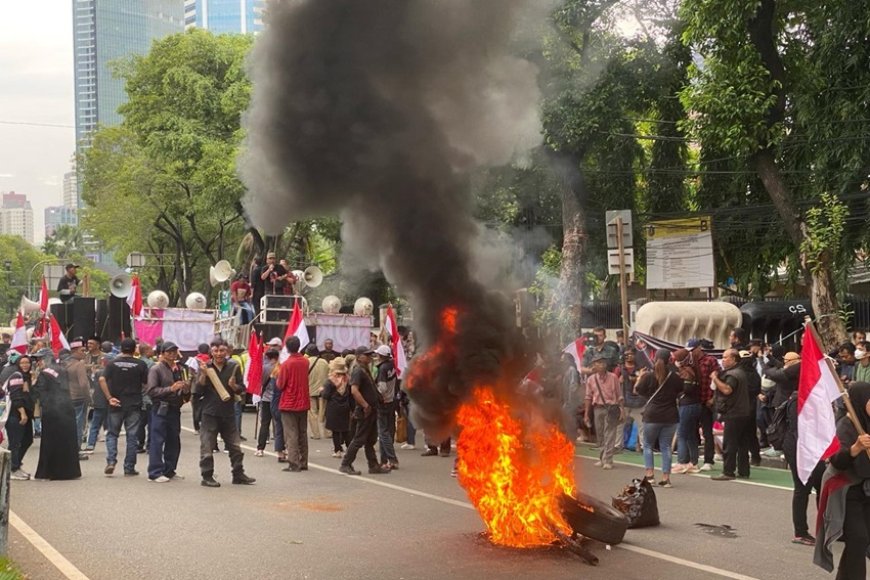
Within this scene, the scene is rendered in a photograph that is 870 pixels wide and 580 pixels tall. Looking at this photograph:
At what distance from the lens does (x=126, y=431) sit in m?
13.9

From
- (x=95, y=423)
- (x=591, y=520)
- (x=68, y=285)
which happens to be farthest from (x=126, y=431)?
(x=68, y=285)

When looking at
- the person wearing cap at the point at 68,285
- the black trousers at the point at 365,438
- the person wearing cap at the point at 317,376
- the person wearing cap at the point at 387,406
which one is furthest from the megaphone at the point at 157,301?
the black trousers at the point at 365,438

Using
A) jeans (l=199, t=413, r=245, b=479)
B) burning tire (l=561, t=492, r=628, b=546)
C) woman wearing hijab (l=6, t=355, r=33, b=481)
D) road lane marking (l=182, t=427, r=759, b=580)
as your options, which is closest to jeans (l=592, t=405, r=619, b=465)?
road lane marking (l=182, t=427, r=759, b=580)

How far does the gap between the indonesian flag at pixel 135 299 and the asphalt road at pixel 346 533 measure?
12.4 metres

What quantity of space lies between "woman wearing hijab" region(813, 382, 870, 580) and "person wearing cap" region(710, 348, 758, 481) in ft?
20.4

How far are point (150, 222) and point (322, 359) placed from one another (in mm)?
30914

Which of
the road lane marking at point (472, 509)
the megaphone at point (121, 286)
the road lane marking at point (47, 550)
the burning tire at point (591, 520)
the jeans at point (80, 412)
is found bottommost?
the road lane marking at point (472, 509)

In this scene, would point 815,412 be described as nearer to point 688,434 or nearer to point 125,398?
point 688,434

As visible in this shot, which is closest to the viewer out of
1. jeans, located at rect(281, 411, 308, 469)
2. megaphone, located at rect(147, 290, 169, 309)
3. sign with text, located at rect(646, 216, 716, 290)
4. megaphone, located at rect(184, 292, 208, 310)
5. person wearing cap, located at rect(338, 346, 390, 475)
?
person wearing cap, located at rect(338, 346, 390, 475)

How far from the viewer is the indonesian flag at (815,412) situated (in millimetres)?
7441

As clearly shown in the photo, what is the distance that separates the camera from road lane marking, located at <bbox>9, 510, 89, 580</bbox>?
310 inches

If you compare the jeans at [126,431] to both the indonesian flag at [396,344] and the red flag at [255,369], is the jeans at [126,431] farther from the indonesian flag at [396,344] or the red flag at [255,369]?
the indonesian flag at [396,344]

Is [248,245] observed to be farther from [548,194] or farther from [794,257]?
[794,257]

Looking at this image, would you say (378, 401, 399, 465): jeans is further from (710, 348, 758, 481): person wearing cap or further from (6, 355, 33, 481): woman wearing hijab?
(6, 355, 33, 481): woman wearing hijab
